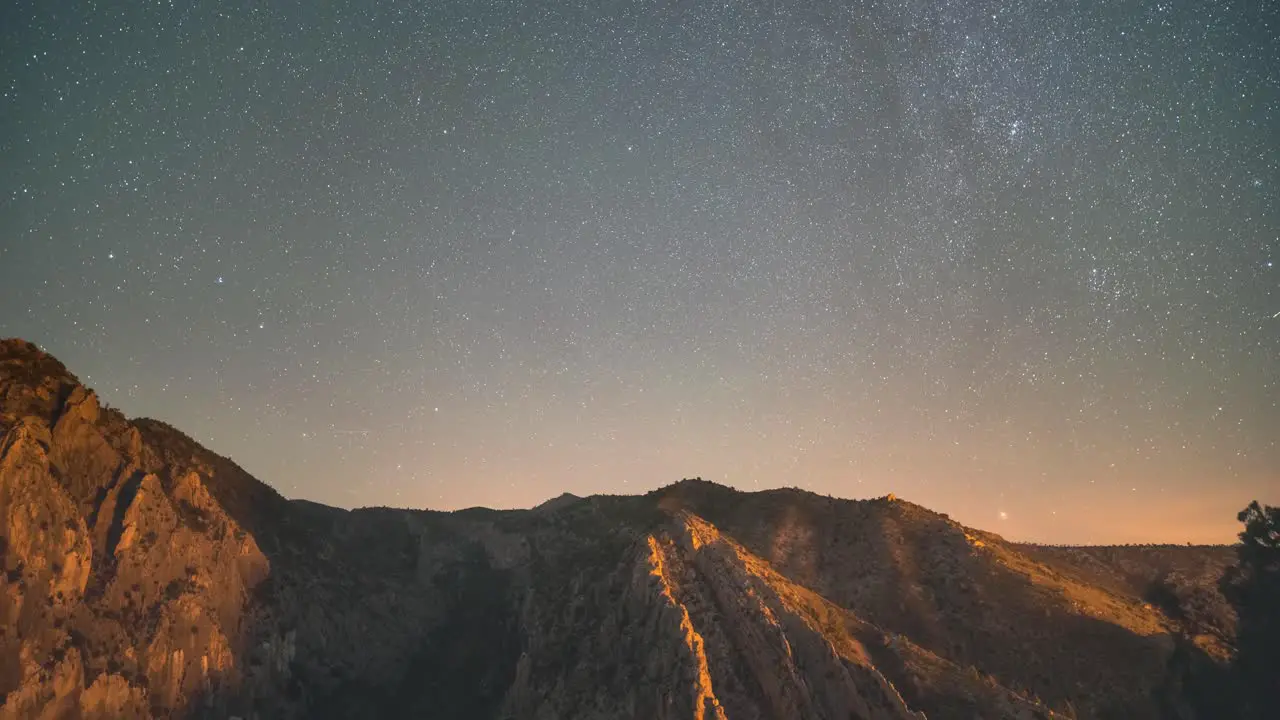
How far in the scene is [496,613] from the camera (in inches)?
3223

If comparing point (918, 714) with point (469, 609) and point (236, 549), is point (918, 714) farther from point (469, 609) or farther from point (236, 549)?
point (236, 549)

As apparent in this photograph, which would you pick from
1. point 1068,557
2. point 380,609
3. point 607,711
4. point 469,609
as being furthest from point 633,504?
point 1068,557

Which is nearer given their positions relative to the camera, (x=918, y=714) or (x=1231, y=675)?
(x=918, y=714)

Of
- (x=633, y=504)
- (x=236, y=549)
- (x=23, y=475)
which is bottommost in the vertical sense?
(x=236, y=549)

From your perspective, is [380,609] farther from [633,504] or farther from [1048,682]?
[1048,682]

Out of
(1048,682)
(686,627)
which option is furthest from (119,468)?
(1048,682)

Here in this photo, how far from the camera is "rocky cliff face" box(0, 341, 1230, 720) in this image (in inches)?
2089

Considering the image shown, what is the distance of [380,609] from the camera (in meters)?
78.8

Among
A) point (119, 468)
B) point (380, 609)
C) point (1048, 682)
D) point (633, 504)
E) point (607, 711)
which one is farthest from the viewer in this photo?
point (633, 504)

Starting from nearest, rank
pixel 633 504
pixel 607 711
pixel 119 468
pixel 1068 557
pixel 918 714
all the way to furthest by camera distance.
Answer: pixel 918 714 < pixel 607 711 < pixel 119 468 < pixel 1068 557 < pixel 633 504

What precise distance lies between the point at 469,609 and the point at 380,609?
10696 millimetres

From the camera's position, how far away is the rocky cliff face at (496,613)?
174 ft

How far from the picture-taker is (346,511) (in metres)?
96.9

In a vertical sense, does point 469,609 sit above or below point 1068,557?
below
